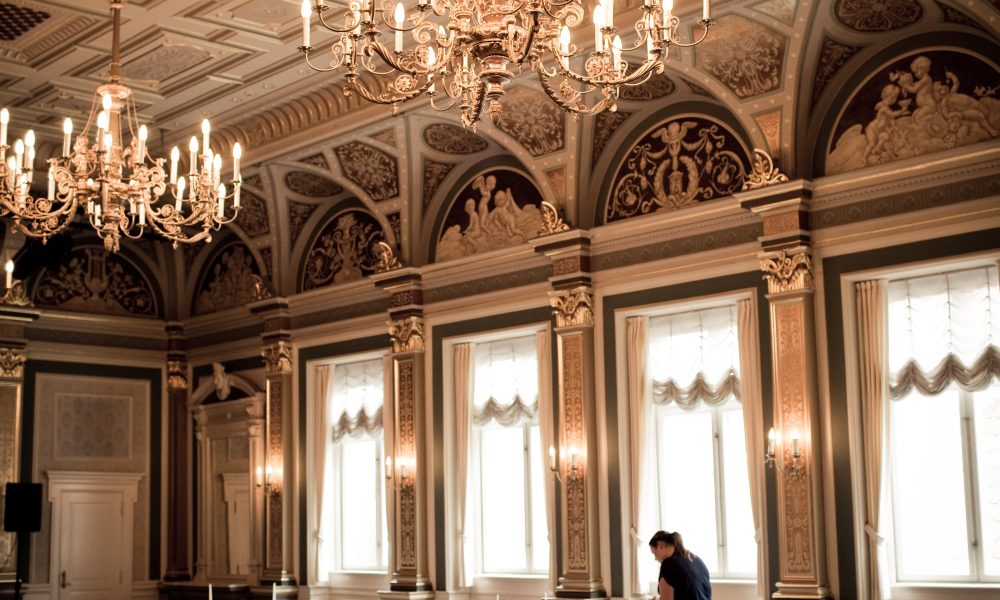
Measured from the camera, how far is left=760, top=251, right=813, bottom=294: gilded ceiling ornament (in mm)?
9852

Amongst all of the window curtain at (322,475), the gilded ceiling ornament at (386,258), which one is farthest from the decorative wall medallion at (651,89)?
the window curtain at (322,475)

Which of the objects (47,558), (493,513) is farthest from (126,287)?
(493,513)

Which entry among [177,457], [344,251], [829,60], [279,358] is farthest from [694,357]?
[177,457]

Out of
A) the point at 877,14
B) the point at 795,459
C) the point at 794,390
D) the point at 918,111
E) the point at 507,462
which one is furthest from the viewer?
the point at 507,462

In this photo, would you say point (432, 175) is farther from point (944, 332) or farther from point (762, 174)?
point (944, 332)

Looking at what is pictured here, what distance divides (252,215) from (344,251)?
1281 millimetres

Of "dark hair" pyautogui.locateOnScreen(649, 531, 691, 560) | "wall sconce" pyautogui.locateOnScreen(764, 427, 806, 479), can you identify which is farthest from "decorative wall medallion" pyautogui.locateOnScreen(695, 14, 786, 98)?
"dark hair" pyautogui.locateOnScreen(649, 531, 691, 560)

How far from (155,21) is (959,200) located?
629cm

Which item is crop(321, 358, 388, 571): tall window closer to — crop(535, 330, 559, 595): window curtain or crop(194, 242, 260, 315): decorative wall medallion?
crop(194, 242, 260, 315): decorative wall medallion

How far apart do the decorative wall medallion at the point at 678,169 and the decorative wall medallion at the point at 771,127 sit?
414 mm

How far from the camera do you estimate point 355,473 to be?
45.9 ft

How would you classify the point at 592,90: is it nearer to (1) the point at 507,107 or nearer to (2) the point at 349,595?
(1) the point at 507,107

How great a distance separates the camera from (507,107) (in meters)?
11.5

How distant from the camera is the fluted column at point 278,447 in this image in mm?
14133
